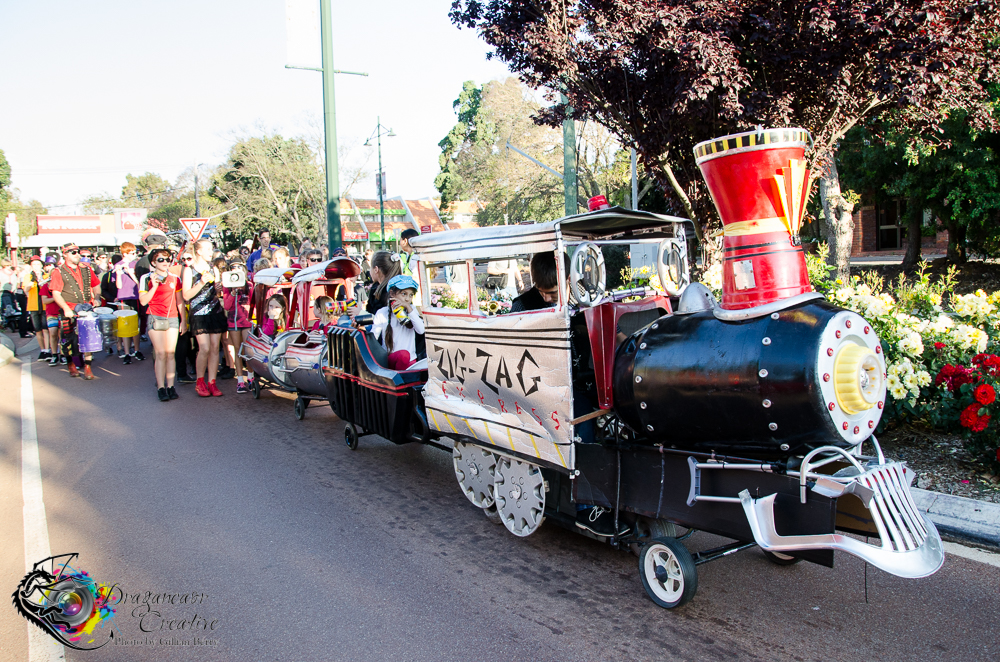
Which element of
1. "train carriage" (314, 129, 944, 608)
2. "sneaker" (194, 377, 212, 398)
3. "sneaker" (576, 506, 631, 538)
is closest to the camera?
"train carriage" (314, 129, 944, 608)

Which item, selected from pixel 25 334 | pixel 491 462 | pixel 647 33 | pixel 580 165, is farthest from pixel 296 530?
pixel 580 165

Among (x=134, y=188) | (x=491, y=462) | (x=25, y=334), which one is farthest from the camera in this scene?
(x=134, y=188)

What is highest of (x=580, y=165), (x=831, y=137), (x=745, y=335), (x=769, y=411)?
(x=580, y=165)

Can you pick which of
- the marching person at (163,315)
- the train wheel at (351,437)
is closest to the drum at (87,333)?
the marching person at (163,315)

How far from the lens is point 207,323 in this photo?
9.39m

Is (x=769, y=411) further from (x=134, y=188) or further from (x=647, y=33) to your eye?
(x=134, y=188)

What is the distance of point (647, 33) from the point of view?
7.09 metres

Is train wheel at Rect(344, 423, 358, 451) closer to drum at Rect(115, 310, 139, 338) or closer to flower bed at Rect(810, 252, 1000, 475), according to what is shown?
flower bed at Rect(810, 252, 1000, 475)

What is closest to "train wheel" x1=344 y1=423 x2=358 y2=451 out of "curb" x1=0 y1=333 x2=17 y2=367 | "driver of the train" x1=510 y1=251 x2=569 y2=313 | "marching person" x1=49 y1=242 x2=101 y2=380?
"driver of the train" x1=510 y1=251 x2=569 y2=313

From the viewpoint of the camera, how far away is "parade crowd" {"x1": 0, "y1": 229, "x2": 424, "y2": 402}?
6.24 m

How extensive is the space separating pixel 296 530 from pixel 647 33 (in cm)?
590

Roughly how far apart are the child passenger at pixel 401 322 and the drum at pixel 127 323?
860 cm

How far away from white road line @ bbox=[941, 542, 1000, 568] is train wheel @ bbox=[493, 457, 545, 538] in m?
2.39

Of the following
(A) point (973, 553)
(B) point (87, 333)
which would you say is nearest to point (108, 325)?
(B) point (87, 333)
